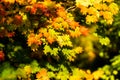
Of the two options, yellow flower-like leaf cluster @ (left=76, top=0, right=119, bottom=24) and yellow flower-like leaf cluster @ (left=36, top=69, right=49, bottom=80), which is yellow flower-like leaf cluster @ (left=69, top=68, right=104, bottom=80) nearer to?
yellow flower-like leaf cluster @ (left=36, top=69, right=49, bottom=80)

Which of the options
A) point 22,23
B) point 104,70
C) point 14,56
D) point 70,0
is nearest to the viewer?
point 22,23

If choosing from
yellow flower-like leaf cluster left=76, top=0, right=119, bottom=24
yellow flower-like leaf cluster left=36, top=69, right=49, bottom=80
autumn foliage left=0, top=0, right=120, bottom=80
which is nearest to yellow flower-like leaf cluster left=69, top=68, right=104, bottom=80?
autumn foliage left=0, top=0, right=120, bottom=80

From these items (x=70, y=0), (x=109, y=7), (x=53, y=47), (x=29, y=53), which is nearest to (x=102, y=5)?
(x=109, y=7)

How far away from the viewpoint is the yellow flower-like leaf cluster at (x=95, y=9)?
17.6 ft

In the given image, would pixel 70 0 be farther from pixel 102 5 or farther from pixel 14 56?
pixel 14 56

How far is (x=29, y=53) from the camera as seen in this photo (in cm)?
565

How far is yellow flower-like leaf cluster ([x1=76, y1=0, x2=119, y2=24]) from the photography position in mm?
5352

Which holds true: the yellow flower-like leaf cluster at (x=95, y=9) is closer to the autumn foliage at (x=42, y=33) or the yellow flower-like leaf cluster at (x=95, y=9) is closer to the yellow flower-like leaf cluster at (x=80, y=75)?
the autumn foliage at (x=42, y=33)

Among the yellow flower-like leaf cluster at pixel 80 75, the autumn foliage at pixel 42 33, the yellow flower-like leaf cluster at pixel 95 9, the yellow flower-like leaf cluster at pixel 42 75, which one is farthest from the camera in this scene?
the yellow flower-like leaf cluster at pixel 80 75

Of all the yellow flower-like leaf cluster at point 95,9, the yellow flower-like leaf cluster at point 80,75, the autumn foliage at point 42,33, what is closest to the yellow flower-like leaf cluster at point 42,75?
the autumn foliage at point 42,33

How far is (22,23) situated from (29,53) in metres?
0.76

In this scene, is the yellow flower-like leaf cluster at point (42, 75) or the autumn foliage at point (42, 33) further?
the yellow flower-like leaf cluster at point (42, 75)

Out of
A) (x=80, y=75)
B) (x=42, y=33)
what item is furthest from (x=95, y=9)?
(x=80, y=75)

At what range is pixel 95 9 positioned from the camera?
17.8 feet
